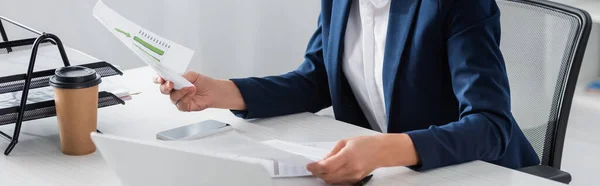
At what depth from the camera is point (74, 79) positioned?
1364mm

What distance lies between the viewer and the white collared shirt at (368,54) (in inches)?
60.6

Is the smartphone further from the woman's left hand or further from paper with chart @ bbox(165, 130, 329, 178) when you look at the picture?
the woman's left hand

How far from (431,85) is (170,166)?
618 mm

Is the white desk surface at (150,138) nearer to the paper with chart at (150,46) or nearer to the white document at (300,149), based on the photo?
the white document at (300,149)

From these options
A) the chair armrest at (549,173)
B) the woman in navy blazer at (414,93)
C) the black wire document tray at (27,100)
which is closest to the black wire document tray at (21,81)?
the black wire document tray at (27,100)

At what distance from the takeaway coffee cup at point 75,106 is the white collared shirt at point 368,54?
0.49 m

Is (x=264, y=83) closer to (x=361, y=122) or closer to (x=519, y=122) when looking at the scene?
(x=361, y=122)

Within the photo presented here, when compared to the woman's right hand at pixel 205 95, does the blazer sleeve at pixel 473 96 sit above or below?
above

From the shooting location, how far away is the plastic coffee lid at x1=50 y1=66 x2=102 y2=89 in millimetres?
1366

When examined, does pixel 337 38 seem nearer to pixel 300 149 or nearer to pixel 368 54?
pixel 368 54

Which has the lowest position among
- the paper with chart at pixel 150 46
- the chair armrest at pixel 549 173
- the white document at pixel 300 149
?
the chair armrest at pixel 549 173

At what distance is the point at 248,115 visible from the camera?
5.14 ft

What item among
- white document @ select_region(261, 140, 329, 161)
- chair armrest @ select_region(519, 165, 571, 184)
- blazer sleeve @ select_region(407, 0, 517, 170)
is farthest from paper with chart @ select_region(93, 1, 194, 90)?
chair armrest @ select_region(519, 165, 571, 184)

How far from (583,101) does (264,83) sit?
7.56 feet
